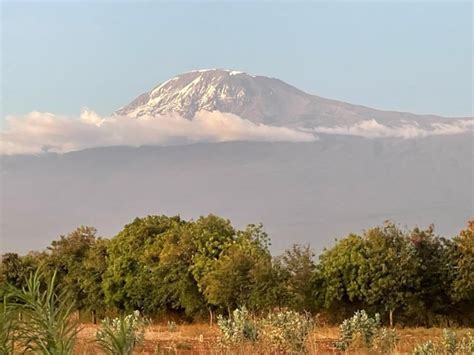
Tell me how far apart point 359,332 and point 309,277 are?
19739 millimetres

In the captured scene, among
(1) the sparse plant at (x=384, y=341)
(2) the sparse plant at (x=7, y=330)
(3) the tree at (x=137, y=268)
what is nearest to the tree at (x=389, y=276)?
(3) the tree at (x=137, y=268)

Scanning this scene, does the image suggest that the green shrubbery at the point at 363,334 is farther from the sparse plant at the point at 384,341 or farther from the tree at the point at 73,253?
the tree at the point at 73,253

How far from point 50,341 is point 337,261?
33424 mm

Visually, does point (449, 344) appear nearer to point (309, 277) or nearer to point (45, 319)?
point (45, 319)

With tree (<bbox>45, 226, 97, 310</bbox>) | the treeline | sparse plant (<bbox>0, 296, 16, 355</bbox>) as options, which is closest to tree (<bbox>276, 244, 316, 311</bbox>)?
the treeline

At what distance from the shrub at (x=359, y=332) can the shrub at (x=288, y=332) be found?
72.3 inches

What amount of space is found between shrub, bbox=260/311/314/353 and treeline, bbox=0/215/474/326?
60.1 ft

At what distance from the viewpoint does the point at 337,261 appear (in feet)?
114

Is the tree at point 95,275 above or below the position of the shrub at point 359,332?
above

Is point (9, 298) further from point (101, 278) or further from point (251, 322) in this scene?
point (101, 278)

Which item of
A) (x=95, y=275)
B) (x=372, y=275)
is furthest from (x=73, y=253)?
(x=372, y=275)

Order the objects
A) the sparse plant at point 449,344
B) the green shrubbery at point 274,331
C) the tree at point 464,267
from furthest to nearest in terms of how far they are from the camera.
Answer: the tree at point 464,267 → the green shrubbery at point 274,331 → the sparse plant at point 449,344

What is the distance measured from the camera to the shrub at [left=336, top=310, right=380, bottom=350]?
15.1 m

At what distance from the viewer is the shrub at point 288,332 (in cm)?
1288
